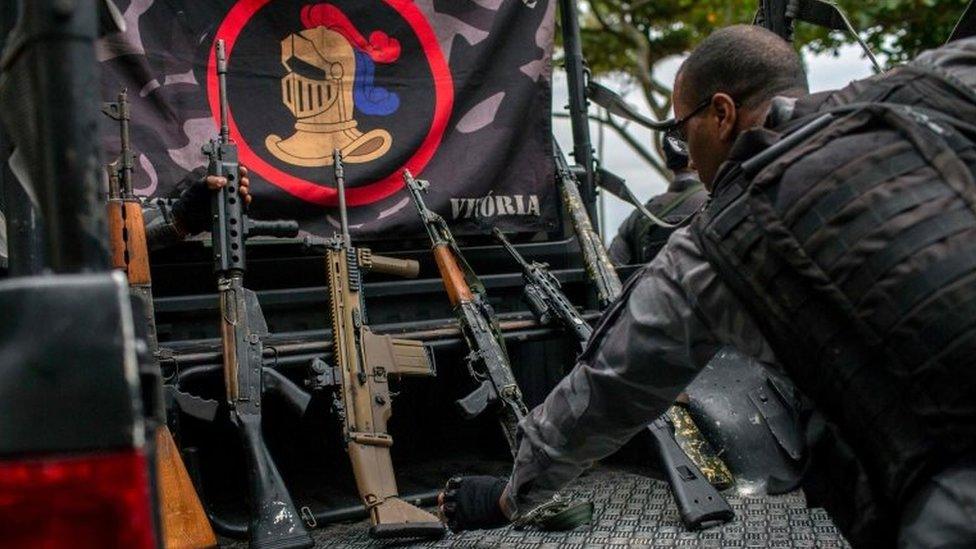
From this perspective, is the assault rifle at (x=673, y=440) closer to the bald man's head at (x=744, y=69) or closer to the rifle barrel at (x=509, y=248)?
the rifle barrel at (x=509, y=248)

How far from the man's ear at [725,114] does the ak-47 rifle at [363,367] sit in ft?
4.80

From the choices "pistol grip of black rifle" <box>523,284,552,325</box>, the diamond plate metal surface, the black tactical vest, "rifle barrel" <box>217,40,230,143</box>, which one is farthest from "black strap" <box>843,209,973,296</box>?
"rifle barrel" <box>217,40,230,143</box>

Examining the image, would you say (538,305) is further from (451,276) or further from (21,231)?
(21,231)

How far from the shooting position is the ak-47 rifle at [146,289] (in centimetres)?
264

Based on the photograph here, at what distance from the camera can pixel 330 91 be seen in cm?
368

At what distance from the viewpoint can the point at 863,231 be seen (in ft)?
4.59

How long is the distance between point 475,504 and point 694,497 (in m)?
0.76

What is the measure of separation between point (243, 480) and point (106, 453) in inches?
107

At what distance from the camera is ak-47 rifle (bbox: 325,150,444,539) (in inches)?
117

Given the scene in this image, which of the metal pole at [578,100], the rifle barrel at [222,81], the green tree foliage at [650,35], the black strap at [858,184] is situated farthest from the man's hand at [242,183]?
the green tree foliage at [650,35]

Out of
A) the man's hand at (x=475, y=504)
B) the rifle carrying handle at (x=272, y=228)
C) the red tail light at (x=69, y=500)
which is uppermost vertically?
the rifle carrying handle at (x=272, y=228)

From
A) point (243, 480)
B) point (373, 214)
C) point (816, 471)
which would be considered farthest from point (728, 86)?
point (243, 480)

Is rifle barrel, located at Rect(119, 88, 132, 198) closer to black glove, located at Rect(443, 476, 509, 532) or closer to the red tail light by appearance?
black glove, located at Rect(443, 476, 509, 532)

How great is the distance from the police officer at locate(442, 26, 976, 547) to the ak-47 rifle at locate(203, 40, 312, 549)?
1266 mm
